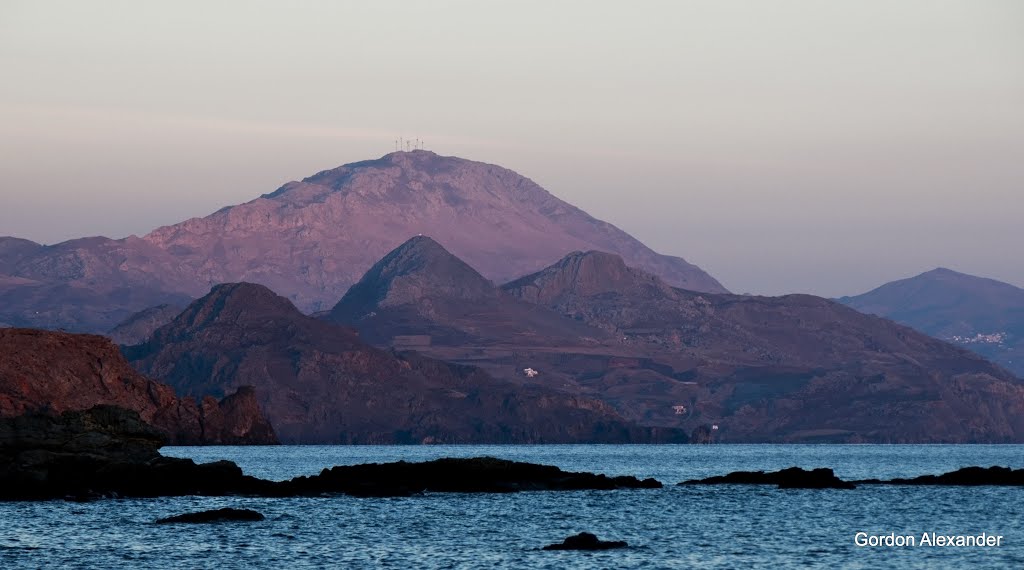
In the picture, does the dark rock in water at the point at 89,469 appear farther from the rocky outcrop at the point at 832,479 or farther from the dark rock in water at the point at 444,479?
the rocky outcrop at the point at 832,479

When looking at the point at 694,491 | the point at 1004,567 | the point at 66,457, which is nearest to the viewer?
the point at 1004,567

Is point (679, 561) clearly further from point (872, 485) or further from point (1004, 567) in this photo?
point (872, 485)

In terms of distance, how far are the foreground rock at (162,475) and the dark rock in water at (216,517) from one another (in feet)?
100

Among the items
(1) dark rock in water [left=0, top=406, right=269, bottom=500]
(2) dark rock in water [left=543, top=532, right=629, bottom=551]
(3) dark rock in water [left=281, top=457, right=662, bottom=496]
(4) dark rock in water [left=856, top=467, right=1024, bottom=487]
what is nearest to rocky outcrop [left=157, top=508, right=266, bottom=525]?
(1) dark rock in water [left=0, top=406, right=269, bottom=500]

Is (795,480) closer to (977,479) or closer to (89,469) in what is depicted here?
(977,479)

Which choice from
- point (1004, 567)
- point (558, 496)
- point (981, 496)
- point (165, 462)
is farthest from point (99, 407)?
point (1004, 567)

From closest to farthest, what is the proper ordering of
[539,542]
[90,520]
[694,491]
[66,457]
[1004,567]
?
[1004,567] < [539,542] < [90,520] < [66,457] < [694,491]

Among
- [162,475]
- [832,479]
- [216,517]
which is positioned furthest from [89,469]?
[832,479]

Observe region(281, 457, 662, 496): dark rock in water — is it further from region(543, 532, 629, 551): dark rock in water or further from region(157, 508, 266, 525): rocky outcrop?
region(543, 532, 629, 551): dark rock in water

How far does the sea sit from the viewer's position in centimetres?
10062

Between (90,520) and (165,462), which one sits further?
(165,462)

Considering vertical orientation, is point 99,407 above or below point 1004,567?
above

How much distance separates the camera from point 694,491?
174500mm

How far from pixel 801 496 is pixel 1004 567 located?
6698 centimetres
